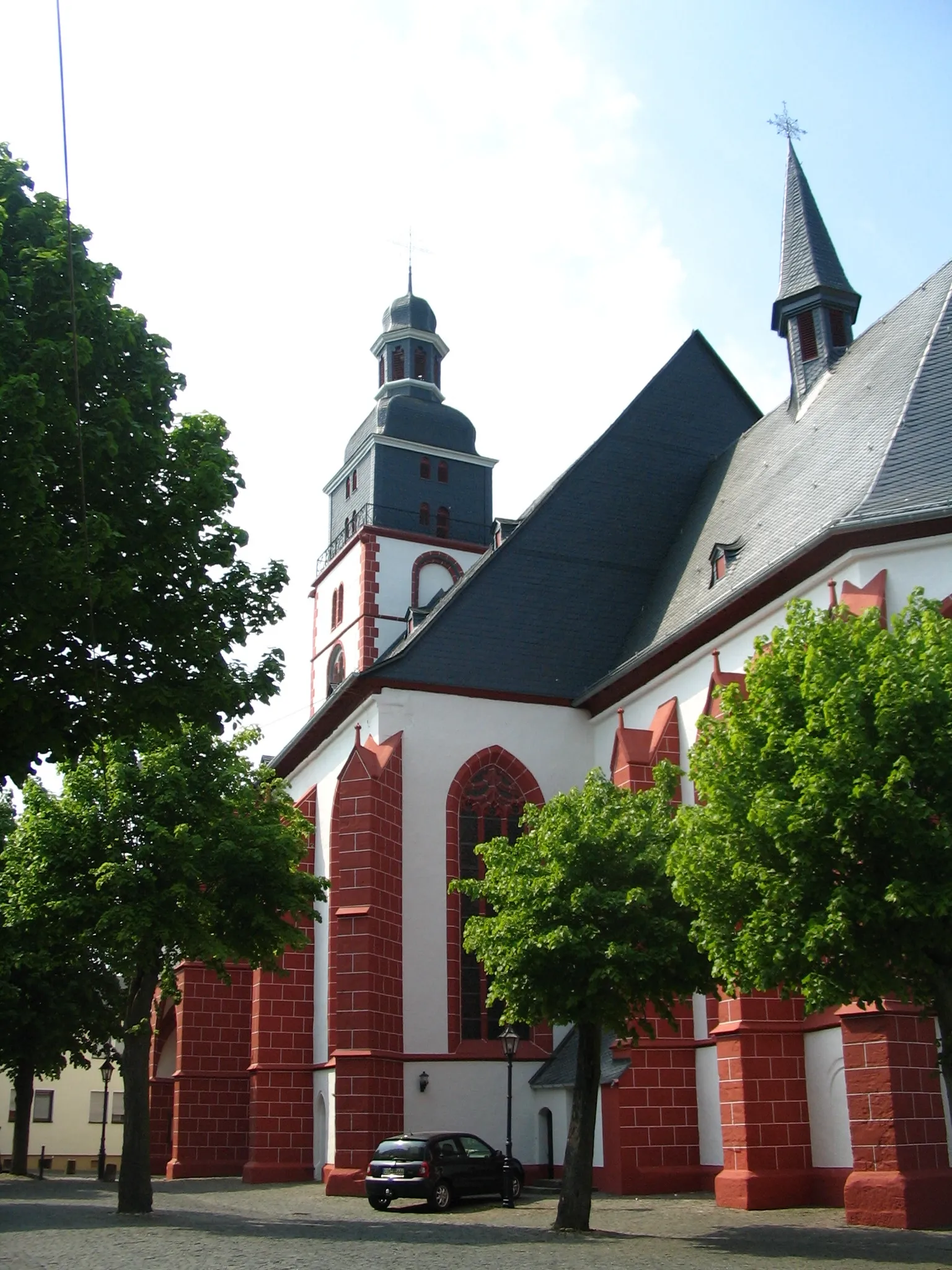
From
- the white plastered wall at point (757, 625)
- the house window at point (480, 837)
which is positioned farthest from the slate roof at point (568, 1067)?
the white plastered wall at point (757, 625)

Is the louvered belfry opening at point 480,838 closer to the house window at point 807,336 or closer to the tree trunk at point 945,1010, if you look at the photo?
the house window at point 807,336

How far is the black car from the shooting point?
1809 centimetres

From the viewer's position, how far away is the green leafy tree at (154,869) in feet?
59.7

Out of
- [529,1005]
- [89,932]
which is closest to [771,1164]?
[529,1005]

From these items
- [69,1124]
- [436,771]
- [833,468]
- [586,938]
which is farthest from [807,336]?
[69,1124]

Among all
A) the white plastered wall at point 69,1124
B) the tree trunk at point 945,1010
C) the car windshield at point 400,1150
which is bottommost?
the white plastered wall at point 69,1124

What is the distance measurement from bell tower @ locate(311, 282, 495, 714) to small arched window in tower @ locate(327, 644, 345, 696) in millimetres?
54

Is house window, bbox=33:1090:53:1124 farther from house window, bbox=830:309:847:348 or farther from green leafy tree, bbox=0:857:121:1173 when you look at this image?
house window, bbox=830:309:847:348

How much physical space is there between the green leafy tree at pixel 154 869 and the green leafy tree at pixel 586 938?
4654 millimetres

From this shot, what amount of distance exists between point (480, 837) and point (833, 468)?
8865mm

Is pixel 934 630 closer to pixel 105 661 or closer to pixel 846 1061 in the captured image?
pixel 846 1061

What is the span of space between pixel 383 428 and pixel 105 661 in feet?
88.4

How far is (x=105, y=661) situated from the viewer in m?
12.0

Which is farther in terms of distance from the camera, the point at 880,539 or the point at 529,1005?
the point at 880,539
